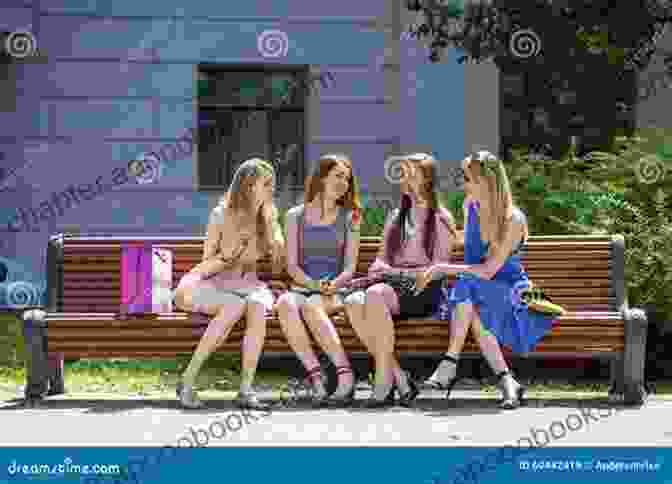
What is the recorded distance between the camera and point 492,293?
7328mm

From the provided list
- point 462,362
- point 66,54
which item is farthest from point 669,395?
point 66,54

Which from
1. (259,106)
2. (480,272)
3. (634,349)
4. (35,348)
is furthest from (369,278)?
(259,106)

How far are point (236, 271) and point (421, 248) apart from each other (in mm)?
1015

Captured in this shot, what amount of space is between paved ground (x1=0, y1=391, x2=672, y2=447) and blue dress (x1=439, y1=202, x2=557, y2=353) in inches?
14.9

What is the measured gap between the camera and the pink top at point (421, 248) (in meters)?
7.61

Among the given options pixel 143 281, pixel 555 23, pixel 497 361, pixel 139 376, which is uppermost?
pixel 555 23

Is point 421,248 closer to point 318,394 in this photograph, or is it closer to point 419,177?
point 419,177

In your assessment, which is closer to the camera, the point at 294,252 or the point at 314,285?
the point at 314,285

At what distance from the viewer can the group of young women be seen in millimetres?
7289

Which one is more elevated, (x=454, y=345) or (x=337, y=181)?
(x=337, y=181)

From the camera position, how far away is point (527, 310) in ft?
24.3

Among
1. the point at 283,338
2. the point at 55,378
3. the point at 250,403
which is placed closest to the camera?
the point at 250,403

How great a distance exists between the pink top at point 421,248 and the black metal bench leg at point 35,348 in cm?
181

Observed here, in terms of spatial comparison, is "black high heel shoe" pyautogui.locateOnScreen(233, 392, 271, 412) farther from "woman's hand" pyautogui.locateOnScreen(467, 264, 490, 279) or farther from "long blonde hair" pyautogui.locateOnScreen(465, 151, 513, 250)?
"long blonde hair" pyautogui.locateOnScreen(465, 151, 513, 250)
